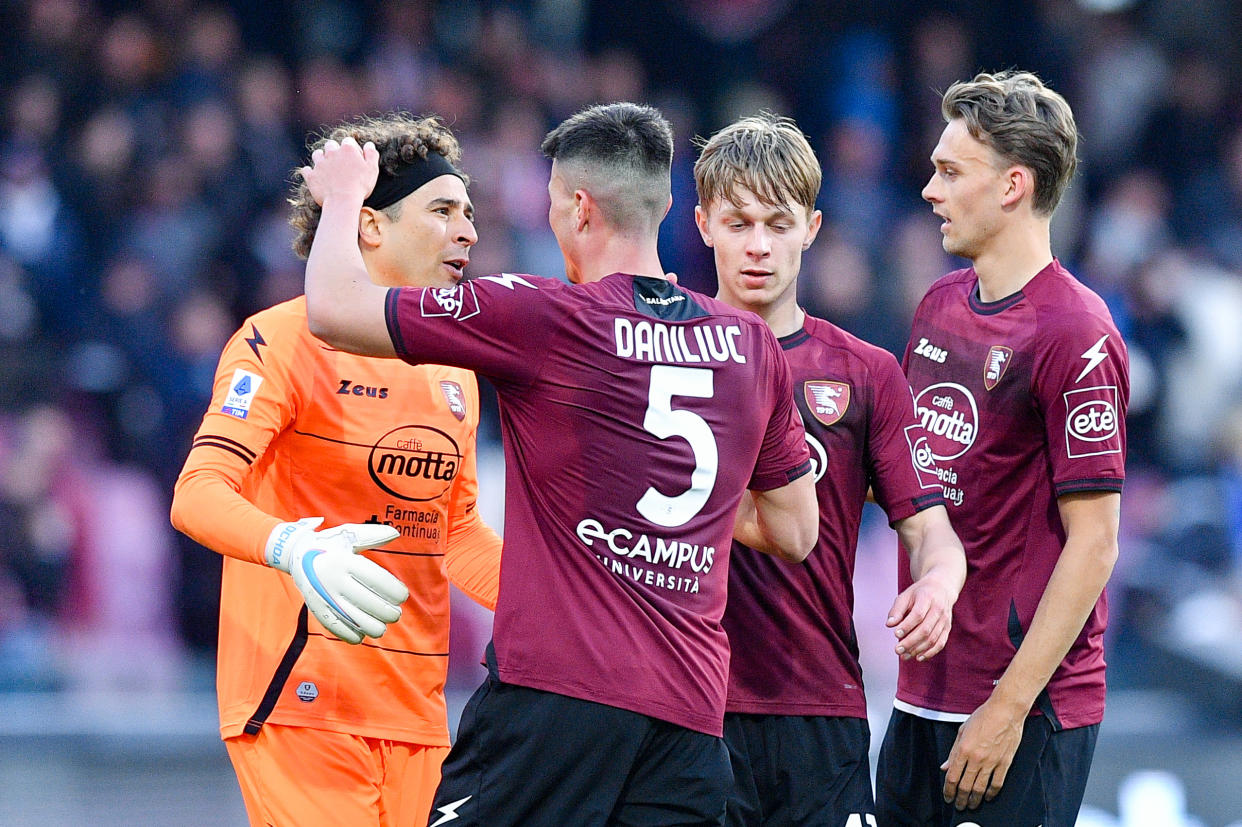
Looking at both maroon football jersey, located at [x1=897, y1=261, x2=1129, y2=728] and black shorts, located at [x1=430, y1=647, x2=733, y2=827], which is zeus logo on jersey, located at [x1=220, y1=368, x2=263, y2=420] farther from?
maroon football jersey, located at [x1=897, y1=261, x2=1129, y2=728]

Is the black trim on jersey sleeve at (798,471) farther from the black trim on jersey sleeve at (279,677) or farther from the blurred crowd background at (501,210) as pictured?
the blurred crowd background at (501,210)

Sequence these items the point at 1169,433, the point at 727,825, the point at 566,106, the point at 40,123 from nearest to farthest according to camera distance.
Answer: the point at 727,825 < the point at 40,123 < the point at 1169,433 < the point at 566,106

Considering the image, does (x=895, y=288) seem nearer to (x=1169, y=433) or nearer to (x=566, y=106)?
(x=1169, y=433)

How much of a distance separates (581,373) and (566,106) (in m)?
8.80

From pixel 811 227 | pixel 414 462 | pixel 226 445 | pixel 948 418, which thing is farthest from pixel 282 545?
pixel 948 418

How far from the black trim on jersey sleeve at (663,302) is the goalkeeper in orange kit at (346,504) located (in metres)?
0.88

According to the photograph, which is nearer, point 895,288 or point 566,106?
point 895,288

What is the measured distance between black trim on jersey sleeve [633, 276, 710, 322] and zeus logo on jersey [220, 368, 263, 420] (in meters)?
1.06

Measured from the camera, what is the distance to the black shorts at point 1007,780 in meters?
4.00

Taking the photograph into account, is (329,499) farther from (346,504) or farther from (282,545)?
(282,545)

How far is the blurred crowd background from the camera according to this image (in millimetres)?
8602

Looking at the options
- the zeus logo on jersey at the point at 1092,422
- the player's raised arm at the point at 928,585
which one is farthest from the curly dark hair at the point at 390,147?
Answer: the zeus logo on jersey at the point at 1092,422

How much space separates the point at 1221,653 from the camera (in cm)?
860

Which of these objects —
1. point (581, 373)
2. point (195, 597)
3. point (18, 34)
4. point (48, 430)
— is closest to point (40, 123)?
point (18, 34)
